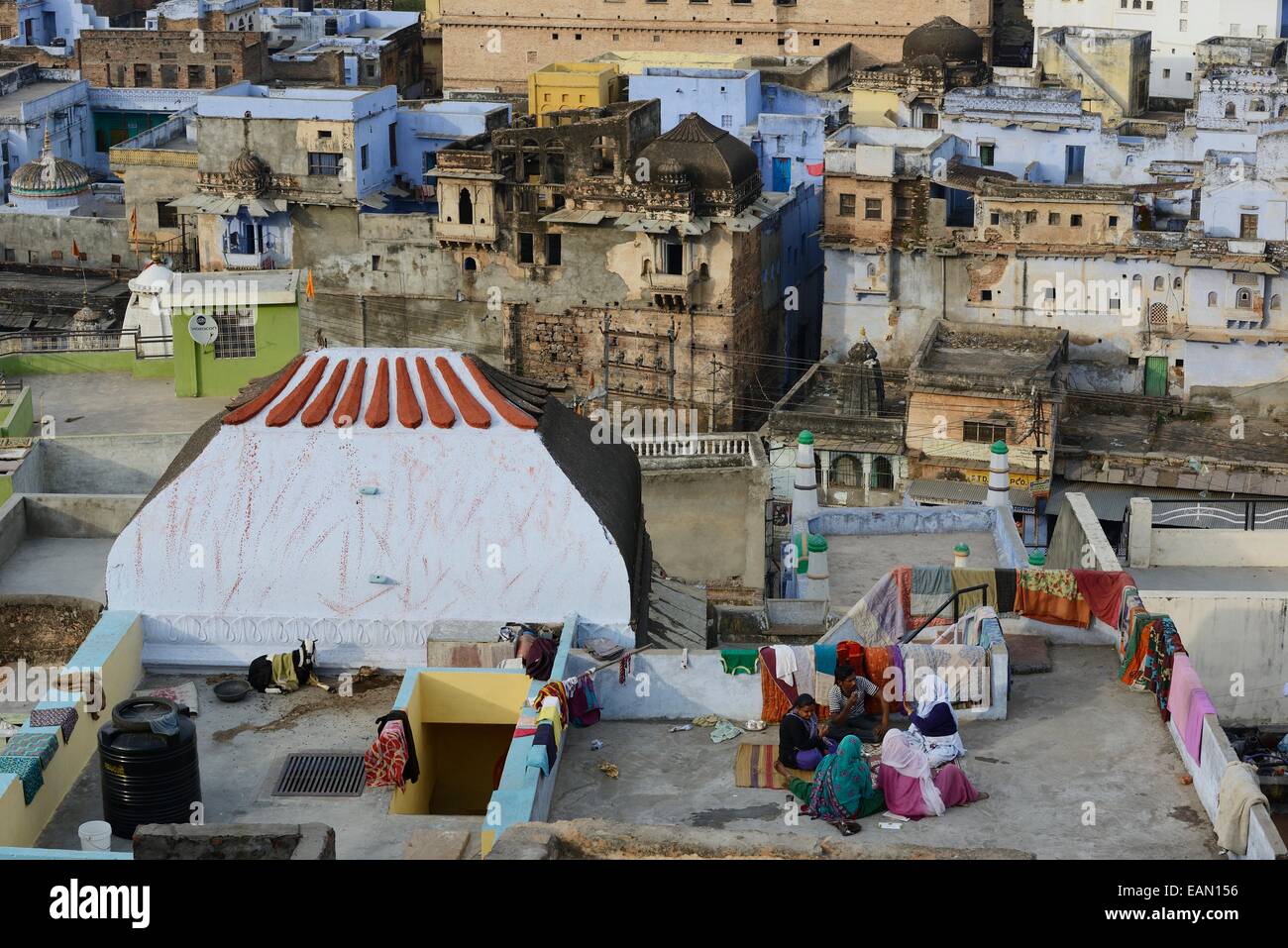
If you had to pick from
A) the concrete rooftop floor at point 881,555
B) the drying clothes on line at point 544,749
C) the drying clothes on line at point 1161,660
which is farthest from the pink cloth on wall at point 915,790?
the concrete rooftop floor at point 881,555

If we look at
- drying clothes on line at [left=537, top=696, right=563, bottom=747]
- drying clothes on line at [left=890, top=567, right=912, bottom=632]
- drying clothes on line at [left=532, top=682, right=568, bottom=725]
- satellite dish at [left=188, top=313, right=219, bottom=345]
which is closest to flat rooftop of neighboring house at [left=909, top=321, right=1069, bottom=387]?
satellite dish at [left=188, top=313, right=219, bottom=345]

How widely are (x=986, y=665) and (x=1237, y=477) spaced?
103 feet

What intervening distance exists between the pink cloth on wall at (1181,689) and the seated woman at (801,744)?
3.15 metres

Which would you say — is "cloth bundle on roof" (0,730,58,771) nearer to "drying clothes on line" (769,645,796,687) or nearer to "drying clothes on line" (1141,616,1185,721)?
"drying clothes on line" (769,645,796,687)

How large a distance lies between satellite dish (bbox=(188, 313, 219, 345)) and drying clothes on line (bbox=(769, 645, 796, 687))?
18.5 meters

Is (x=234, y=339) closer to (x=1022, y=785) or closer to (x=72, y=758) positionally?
(x=72, y=758)

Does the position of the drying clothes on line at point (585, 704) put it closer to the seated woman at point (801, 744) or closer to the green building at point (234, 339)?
the seated woman at point (801, 744)

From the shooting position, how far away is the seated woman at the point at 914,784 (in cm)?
1953

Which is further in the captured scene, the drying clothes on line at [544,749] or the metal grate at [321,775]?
the metal grate at [321,775]

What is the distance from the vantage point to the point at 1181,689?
2070 centimetres

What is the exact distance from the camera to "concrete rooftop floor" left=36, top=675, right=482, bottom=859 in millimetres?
20359

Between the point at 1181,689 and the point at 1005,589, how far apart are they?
3.62 meters

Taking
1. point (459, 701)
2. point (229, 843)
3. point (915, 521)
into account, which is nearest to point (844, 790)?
point (459, 701)

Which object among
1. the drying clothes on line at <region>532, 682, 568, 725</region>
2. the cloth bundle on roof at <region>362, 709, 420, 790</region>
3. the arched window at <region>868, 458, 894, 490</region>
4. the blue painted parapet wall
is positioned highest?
the drying clothes on line at <region>532, 682, 568, 725</region>
